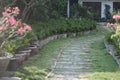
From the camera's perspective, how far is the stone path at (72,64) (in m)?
10.3

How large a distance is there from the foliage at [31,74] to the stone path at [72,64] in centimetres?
34

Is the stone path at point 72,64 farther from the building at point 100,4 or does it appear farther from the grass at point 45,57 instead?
the building at point 100,4

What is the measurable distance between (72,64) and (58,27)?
848cm

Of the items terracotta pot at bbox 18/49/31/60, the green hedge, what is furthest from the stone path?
the green hedge

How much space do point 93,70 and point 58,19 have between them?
12.5 metres

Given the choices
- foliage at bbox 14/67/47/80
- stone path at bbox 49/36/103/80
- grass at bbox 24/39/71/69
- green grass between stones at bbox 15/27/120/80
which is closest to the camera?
foliage at bbox 14/67/47/80

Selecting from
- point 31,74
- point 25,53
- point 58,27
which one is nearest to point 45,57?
point 25,53

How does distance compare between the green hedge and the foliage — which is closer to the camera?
the foliage

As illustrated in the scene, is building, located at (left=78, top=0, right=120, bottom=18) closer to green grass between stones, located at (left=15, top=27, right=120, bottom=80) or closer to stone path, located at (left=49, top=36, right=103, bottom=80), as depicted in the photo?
green grass between stones, located at (left=15, top=27, right=120, bottom=80)

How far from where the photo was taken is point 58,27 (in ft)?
66.3

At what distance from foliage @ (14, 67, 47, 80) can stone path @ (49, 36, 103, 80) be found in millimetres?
340

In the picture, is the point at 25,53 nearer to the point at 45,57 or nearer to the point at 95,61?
the point at 45,57

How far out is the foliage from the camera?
9039 millimetres

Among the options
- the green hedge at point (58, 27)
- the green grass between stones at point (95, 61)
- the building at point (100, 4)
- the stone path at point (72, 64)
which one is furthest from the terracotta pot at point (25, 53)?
the building at point (100, 4)
